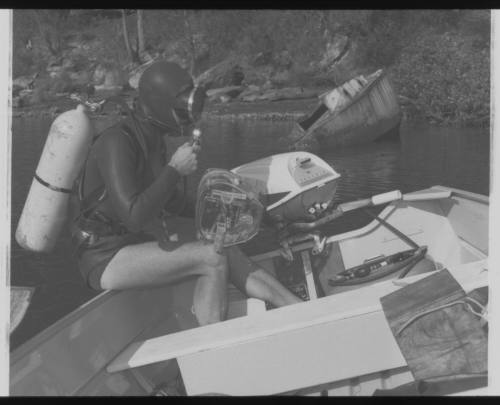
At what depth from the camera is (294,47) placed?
A: 33.4 meters

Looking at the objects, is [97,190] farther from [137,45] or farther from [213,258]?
[137,45]

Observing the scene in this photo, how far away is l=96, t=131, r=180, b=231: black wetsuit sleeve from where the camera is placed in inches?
124

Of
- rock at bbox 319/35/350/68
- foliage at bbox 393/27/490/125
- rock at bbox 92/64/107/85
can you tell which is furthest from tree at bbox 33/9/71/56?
foliage at bbox 393/27/490/125

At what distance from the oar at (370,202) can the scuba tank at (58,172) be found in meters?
1.65

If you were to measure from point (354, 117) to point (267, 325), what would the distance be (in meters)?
16.4

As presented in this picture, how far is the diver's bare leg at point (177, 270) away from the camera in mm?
3469

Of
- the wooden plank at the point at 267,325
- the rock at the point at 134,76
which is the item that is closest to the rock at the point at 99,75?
the rock at the point at 134,76

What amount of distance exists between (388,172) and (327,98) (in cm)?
527

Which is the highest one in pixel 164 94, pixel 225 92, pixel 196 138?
pixel 164 94

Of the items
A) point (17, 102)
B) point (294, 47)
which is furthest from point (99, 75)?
point (294, 47)

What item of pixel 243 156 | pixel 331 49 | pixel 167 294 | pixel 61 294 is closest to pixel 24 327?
pixel 61 294

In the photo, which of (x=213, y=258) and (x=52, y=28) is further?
(x=52, y=28)

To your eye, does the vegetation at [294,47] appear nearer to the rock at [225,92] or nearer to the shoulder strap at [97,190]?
the rock at [225,92]

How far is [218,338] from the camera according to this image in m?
3.15
